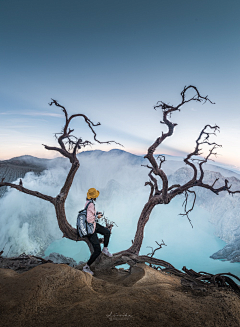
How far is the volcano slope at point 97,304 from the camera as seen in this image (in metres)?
1.78

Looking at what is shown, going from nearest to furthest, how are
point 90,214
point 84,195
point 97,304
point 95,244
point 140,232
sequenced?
1. point 97,304
2. point 90,214
3. point 95,244
4. point 140,232
5. point 84,195

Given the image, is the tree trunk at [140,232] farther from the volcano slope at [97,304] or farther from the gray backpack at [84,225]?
the volcano slope at [97,304]

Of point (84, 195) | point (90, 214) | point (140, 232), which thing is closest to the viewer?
point (90, 214)

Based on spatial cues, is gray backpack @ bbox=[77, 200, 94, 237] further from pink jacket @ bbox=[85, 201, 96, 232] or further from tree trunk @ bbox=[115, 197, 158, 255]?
tree trunk @ bbox=[115, 197, 158, 255]

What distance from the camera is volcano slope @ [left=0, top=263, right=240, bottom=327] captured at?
5.83ft

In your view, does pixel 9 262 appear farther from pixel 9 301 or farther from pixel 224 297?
pixel 224 297

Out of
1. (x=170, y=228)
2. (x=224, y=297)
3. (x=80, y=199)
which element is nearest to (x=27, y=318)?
(x=224, y=297)

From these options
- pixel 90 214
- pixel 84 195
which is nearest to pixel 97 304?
pixel 90 214

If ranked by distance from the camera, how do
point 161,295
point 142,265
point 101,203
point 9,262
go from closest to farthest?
1. point 161,295
2. point 142,265
3. point 9,262
4. point 101,203

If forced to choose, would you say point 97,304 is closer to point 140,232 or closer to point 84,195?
point 140,232

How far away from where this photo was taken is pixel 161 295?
2322 mm

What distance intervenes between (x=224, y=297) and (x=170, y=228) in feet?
77.4

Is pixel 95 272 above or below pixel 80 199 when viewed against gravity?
above

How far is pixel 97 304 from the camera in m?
2.07
